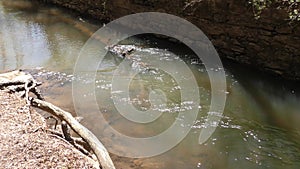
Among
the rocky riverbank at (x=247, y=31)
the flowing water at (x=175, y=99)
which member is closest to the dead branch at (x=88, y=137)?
the flowing water at (x=175, y=99)

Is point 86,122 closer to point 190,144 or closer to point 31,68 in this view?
point 190,144

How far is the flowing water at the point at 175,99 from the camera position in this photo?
5453mm

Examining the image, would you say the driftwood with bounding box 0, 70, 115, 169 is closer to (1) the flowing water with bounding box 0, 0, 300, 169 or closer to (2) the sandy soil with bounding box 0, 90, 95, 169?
(2) the sandy soil with bounding box 0, 90, 95, 169

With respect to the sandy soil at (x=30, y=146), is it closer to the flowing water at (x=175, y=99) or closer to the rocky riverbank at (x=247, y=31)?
the flowing water at (x=175, y=99)

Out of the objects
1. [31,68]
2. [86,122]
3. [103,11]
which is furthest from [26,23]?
[86,122]

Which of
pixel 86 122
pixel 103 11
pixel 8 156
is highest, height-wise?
pixel 103 11

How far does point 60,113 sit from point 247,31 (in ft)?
17.8

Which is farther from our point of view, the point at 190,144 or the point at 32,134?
the point at 190,144

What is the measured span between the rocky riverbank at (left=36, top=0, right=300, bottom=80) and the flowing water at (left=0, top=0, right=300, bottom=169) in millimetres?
341

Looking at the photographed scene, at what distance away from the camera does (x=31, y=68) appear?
858cm

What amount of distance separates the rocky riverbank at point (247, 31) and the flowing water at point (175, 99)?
1.12 feet

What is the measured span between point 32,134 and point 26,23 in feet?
28.6

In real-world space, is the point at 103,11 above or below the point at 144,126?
above

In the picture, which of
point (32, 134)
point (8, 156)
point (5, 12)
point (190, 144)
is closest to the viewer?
point (8, 156)
